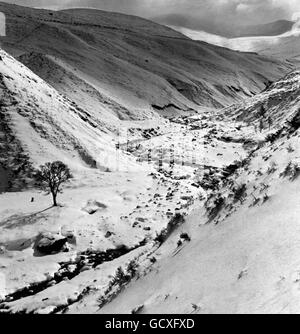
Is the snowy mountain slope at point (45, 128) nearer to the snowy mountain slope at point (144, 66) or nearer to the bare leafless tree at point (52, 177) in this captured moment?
the bare leafless tree at point (52, 177)

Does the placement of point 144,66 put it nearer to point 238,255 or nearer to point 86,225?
point 86,225

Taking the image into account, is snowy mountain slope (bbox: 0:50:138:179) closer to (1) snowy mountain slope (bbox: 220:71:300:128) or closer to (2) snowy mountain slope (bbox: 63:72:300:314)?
(2) snowy mountain slope (bbox: 63:72:300:314)

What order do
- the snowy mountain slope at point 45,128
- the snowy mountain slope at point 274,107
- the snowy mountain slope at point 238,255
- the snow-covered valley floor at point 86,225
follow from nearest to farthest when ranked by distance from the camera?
the snowy mountain slope at point 238,255 → the snow-covered valley floor at point 86,225 → the snowy mountain slope at point 45,128 → the snowy mountain slope at point 274,107

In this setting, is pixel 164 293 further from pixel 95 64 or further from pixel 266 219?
pixel 95 64

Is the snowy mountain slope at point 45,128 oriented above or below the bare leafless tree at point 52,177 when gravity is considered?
above

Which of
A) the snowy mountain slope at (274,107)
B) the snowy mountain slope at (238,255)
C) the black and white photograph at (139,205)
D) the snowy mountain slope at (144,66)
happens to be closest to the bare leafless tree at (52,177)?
the black and white photograph at (139,205)

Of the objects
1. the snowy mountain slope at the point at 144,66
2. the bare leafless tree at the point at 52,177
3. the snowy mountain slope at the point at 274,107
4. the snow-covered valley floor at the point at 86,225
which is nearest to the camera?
the snow-covered valley floor at the point at 86,225

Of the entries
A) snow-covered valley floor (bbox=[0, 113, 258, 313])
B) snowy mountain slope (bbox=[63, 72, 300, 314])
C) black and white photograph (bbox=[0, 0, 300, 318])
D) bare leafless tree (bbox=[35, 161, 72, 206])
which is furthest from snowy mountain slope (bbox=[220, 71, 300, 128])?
snowy mountain slope (bbox=[63, 72, 300, 314])
